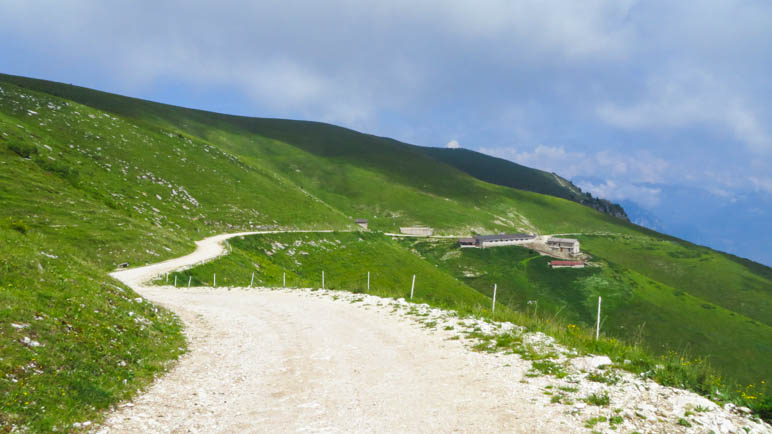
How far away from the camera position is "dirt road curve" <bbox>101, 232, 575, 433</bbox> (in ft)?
30.7

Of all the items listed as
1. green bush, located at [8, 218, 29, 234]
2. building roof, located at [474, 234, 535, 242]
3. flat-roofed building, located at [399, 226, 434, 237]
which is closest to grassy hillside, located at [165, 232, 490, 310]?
green bush, located at [8, 218, 29, 234]

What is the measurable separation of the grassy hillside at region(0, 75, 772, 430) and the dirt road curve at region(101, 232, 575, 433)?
161 cm

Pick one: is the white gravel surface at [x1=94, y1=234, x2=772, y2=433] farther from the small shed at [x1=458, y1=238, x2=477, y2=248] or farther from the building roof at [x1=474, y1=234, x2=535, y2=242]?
the building roof at [x1=474, y1=234, x2=535, y2=242]

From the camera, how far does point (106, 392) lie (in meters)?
9.77

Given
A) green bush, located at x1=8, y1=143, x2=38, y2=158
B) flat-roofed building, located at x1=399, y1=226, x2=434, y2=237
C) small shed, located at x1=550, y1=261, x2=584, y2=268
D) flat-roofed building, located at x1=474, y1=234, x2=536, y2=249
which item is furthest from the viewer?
flat-roofed building, located at x1=399, y1=226, x2=434, y2=237

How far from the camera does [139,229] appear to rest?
159ft

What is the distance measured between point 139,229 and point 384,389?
49743mm

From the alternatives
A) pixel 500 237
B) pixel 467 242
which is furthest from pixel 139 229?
pixel 500 237

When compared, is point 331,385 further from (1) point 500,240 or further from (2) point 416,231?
(1) point 500,240

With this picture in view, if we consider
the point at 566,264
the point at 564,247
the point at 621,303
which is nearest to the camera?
the point at 621,303

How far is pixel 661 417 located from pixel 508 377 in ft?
14.1

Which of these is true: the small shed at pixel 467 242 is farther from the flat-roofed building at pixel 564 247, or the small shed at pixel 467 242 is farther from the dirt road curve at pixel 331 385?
the dirt road curve at pixel 331 385

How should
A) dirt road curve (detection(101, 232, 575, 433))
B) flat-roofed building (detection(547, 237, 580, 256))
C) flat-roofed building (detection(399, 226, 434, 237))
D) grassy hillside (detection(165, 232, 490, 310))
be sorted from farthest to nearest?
flat-roofed building (detection(399, 226, 434, 237)), flat-roofed building (detection(547, 237, 580, 256)), grassy hillside (detection(165, 232, 490, 310)), dirt road curve (detection(101, 232, 575, 433))

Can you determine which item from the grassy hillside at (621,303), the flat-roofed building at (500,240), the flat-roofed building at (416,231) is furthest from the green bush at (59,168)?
the flat-roofed building at (500,240)
